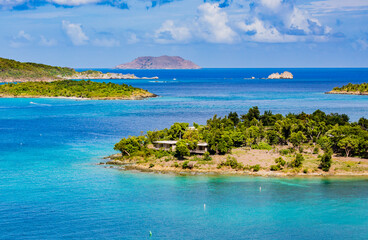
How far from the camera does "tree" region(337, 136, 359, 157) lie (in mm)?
65938

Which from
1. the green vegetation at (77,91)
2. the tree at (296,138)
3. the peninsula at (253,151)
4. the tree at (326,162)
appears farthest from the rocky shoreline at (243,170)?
the green vegetation at (77,91)

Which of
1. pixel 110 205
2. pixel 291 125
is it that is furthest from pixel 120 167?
pixel 291 125

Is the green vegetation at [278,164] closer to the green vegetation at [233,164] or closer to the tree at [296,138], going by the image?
the green vegetation at [233,164]

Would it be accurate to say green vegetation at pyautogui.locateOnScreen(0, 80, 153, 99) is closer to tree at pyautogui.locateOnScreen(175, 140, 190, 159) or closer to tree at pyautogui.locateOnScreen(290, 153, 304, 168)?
tree at pyautogui.locateOnScreen(175, 140, 190, 159)

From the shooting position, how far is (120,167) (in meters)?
63.2

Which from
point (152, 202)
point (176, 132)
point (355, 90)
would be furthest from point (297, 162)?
point (355, 90)

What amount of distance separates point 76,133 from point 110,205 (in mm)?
47723

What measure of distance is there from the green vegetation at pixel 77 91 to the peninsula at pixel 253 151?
105 metres

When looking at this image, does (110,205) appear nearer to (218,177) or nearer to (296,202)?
(218,177)

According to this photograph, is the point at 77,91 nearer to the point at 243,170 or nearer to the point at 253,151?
the point at 253,151

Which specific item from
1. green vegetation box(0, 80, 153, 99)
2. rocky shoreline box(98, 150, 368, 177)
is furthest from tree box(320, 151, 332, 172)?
green vegetation box(0, 80, 153, 99)

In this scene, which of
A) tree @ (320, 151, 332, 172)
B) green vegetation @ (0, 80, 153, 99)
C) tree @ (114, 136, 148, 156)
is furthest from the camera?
green vegetation @ (0, 80, 153, 99)

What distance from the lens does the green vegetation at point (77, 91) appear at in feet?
592

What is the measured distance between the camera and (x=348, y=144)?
65938 millimetres
